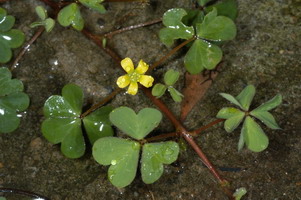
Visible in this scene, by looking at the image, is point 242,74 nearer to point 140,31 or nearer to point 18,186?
point 140,31

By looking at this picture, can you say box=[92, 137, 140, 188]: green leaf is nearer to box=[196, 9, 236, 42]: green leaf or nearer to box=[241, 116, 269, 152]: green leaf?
box=[241, 116, 269, 152]: green leaf

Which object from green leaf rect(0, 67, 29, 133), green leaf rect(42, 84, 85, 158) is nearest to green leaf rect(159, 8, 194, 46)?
green leaf rect(42, 84, 85, 158)

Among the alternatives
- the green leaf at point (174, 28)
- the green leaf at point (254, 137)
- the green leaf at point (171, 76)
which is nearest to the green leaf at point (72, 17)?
the green leaf at point (174, 28)

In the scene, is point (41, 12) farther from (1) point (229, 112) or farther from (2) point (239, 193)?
(2) point (239, 193)

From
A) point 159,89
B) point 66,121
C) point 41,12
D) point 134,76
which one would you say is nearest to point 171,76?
point 159,89

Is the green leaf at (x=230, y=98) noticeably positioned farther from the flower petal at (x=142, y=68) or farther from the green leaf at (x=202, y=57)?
the flower petal at (x=142, y=68)

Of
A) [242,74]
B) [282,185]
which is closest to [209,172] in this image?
[282,185]
